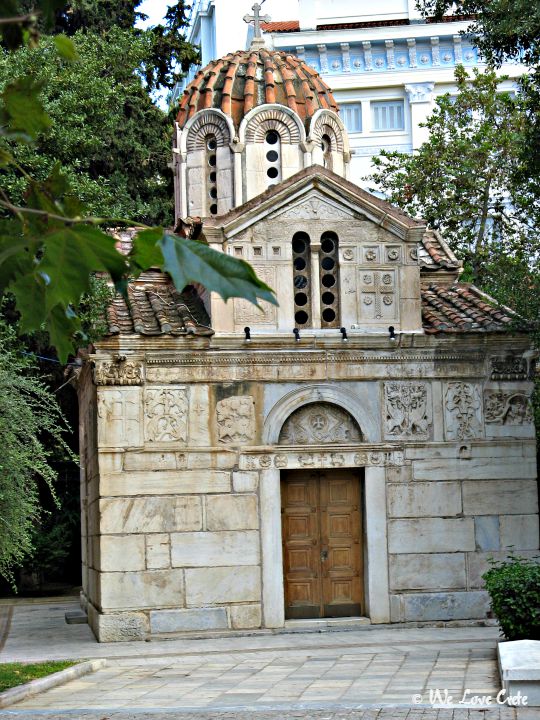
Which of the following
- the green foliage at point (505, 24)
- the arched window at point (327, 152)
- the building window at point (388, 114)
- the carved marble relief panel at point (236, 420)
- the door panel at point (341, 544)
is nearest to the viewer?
the green foliage at point (505, 24)

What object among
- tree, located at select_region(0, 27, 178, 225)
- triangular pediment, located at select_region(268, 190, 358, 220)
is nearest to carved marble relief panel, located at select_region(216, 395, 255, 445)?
triangular pediment, located at select_region(268, 190, 358, 220)

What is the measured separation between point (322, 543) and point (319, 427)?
1.80 meters

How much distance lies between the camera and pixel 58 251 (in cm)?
398

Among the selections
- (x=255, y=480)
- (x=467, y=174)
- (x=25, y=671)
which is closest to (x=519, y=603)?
(x=255, y=480)

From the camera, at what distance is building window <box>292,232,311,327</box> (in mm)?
19031

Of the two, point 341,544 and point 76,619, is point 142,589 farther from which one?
point 76,619

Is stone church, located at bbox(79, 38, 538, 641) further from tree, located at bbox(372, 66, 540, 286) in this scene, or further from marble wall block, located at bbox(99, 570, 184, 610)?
tree, located at bbox(372, 66, 540, 286)

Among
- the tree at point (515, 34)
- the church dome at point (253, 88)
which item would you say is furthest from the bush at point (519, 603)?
the church dome at point (253, 88)

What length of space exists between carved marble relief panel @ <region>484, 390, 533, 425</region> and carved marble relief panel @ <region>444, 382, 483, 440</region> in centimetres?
16

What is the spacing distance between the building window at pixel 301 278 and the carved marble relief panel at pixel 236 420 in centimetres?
156

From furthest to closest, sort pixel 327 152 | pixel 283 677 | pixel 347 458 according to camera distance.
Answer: pixel 327 152 < pixel 347 458 < pixel 283 677

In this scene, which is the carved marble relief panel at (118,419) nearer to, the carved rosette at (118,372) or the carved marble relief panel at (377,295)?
the carved rosette at (118,372)

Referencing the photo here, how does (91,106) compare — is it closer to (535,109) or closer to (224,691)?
(535,109)

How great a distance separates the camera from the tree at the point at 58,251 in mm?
3977
